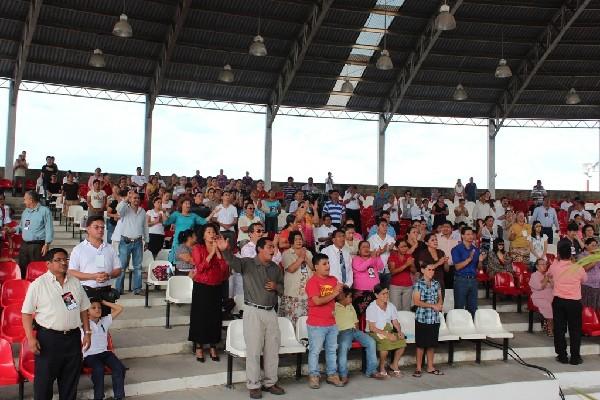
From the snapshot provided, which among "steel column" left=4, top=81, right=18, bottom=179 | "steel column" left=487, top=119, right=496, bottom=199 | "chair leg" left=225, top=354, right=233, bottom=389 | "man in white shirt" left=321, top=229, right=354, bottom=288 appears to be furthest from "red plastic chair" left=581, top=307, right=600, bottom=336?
"steel column" left=4, top=81, right=18, bottom=179

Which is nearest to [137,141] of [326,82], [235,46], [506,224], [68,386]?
[235,46]

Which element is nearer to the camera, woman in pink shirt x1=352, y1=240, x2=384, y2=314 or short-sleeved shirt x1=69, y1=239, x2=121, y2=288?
short-sleeved shirt x1=69, y1=239, x2=121, y2=288

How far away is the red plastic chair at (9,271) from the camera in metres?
7.87

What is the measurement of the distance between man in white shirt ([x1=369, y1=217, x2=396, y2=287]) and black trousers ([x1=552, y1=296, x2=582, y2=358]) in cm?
226

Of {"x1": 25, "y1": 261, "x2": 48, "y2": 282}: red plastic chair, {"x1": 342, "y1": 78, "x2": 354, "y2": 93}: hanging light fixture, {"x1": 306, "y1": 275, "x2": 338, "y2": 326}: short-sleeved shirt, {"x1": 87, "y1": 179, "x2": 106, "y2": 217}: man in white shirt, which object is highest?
{"x1": 342, "y1": 78, "x2": 354, "y2": 93}: hanging light fixture

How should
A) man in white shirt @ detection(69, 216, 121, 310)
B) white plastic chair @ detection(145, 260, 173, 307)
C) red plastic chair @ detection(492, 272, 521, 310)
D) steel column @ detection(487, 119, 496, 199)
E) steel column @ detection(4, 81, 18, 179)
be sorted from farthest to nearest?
steel column @ detection(487, 119, 496, 199)
steel column @ detection(4, 81, 18, 179)
red plastic chair @ detection(492, 272, 521, 310)
white plastic chair @ detection(145, 260, 173, 307)
man in white shirt @ detection(69, 216, 121, 310)

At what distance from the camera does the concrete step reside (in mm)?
6211

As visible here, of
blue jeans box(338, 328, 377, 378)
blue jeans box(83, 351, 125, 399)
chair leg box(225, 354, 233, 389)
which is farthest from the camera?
blue jeans box(338, 328, 377, 378)

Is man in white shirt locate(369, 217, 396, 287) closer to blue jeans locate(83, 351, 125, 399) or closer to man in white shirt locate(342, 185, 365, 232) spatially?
blue jeans locate(83, 351, 125, 399)

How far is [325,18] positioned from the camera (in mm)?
20453

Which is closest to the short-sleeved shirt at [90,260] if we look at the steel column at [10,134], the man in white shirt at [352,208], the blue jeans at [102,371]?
the blue jeans at [102,371]

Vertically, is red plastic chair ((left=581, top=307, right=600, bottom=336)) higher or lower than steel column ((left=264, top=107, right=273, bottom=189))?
lower

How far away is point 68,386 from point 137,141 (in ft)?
60.8

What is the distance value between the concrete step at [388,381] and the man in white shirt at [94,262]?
886 millimetres
